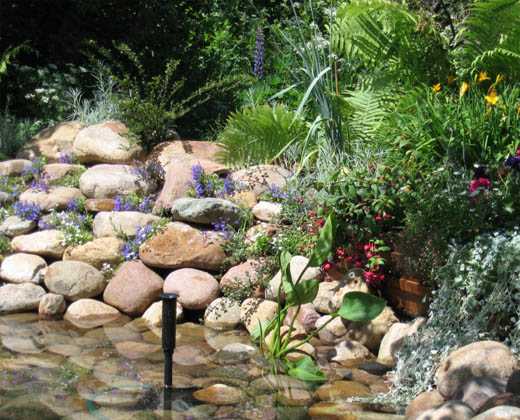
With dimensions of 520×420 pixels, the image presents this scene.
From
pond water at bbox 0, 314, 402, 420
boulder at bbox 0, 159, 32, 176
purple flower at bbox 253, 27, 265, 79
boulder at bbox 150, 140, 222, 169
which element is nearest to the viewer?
pond water at bbox 0, 314, 402, 420

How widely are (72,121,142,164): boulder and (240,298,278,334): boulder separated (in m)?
2.87

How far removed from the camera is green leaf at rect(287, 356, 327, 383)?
478cm

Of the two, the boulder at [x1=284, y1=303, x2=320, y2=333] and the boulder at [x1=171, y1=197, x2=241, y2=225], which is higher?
the boulder at [x1=171, y1=197, x2=241, y2=225]

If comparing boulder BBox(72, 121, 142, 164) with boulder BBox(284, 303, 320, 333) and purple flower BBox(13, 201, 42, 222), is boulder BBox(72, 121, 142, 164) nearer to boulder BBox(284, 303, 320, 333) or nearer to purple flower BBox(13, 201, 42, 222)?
purple flower BBox(13, 201, 42, 222)

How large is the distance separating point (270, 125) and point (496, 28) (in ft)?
7.06

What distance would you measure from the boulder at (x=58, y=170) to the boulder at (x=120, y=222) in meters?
1.17

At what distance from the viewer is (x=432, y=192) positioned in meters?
5.25

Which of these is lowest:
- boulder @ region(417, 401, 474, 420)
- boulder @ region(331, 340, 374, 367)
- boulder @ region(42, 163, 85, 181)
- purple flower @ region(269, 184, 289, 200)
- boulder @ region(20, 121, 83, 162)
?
boulder @ region(331, 340, 374, 367)

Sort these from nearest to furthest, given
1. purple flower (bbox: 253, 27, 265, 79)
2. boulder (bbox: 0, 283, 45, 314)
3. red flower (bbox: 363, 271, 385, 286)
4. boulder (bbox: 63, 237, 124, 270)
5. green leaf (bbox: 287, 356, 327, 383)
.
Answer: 1. green leaf (bbox: 287, 356, 327, 383)
2. red flower (bbox: 363, 271, 385, 286)
3. boulder (bbox: 0, 283, 45, 314)
4. boulder (bbox: 63, 237, 124, 270)
5. purple flower (bbox: 253, 27, 265, 79)

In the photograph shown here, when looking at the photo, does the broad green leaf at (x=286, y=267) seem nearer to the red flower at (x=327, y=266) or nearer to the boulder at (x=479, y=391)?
the red flower at (x=327, y=266)

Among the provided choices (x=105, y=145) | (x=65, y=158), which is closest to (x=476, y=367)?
(x=105, y=145)

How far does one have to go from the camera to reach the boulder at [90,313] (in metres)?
6.39

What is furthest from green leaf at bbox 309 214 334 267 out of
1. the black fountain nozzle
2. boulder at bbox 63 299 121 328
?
boulder at bbox 63 299 121 328

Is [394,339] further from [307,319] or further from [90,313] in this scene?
[90,313]
